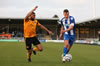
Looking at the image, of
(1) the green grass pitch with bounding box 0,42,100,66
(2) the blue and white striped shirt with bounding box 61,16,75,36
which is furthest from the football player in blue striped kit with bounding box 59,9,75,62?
(1) the green grass pitch with bounding box 0,42,100,66

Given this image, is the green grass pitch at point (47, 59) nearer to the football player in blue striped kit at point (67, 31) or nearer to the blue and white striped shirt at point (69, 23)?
the football player in blue striped kit at point (67, 31)

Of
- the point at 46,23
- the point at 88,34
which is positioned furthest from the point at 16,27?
the point at 88,34

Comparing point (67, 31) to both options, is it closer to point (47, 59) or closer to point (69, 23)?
point (69, 23)

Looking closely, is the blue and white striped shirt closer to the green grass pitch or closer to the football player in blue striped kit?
the football player in blue striped kit

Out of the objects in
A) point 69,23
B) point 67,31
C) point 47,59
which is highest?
point 69,23

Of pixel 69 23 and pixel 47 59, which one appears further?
pixel 47 59

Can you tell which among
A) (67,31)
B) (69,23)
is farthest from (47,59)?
(69,23)

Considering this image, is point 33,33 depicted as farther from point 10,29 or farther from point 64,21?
point 10,29

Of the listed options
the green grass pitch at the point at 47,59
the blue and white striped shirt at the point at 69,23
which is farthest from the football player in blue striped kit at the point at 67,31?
the green grass pitch at the point at 47,59

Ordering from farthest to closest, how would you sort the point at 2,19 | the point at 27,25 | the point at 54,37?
the point at 54,37, the point at 2,19, the point at 27,25

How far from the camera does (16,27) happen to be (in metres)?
57.6

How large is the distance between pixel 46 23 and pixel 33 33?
4829 cm

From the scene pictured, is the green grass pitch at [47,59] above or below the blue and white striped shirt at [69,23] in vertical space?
below

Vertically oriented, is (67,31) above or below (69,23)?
below
